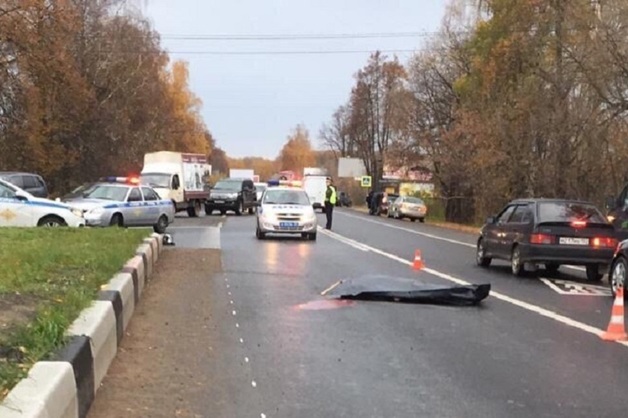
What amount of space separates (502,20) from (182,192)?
16.8 metres

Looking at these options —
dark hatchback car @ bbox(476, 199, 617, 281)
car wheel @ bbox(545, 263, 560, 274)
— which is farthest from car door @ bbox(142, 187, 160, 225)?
car wheel @ bbox(545, 263, 560, 274)

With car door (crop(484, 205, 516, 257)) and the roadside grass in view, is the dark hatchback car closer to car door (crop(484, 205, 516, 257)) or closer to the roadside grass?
car door (crop(484, 205, 516, 257))

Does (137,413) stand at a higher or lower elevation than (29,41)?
lower

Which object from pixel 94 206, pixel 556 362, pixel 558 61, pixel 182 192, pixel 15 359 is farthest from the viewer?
pixel 182 192

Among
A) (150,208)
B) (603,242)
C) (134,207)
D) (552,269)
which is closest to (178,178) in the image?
(150,208)

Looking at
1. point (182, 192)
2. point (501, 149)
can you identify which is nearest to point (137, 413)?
point (501, 149)

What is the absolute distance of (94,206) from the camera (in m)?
25.3

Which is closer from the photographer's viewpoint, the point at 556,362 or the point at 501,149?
the point at 556,362

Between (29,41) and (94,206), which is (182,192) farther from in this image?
(94,206)

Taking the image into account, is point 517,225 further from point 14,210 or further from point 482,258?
point 14,210

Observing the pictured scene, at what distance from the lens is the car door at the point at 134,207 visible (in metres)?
26.3

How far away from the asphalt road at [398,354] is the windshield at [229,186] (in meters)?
33.1

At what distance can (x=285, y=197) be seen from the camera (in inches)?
1048

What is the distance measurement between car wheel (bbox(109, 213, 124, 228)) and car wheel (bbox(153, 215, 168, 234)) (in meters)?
1.61
